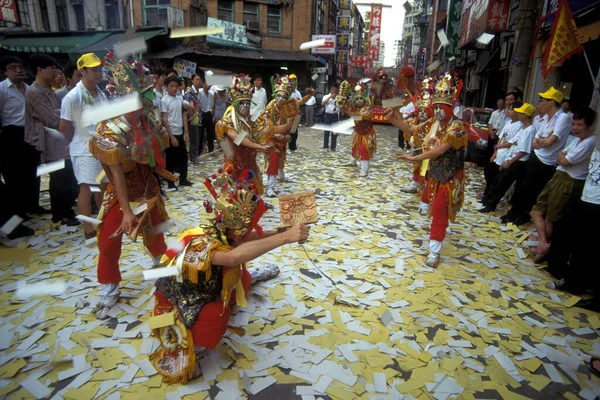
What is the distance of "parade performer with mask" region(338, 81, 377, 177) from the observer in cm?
873

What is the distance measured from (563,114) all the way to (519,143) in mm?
1052

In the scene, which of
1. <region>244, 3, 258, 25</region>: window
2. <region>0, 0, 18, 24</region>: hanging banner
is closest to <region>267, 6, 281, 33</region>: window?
<region>244, 3, 258, 25</region>: window

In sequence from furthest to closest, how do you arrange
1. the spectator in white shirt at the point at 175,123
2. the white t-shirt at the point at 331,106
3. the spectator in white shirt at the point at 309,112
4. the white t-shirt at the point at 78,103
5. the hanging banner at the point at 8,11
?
the spectator in white shirt at the point at 309,112, the hanging banner at the point at 8,11, the white t-shirt at the point at 331,106, the spectator in white shirt at the point at 175,123, the white t-shirt at the point at 78,103

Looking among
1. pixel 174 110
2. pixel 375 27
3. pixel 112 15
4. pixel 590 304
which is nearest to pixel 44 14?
pixel 112 15

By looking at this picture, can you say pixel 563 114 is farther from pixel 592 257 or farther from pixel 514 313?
pixel 514 313

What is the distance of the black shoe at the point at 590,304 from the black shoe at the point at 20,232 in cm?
675

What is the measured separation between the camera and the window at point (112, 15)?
18.0 m

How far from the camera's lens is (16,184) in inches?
200

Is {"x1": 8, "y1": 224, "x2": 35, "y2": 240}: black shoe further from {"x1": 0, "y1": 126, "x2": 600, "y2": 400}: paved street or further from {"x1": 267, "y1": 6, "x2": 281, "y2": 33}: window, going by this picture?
{"x1": 267, "y1": 6, "x2": 281, "y2": 33}: window

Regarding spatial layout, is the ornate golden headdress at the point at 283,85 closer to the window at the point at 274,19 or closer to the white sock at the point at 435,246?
the white sock at the point at 435,246

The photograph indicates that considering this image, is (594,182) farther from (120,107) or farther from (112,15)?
(112,15)

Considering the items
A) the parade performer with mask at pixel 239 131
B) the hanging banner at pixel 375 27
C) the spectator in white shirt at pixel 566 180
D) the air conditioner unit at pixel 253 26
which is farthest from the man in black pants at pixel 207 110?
the hanging banner at pixel 375 27

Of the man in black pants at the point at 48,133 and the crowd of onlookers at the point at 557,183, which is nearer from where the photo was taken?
the crowd of onlookers at the point at 557,183

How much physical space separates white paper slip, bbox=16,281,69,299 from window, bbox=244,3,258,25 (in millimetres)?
20791
